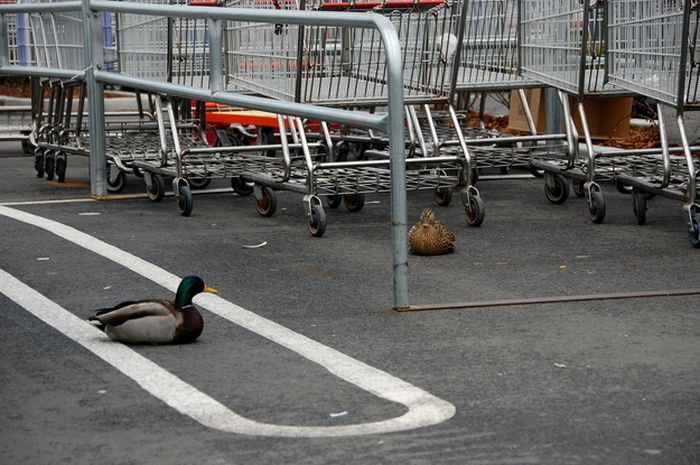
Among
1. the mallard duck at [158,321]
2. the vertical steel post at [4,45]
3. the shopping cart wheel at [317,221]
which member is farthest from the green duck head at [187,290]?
the vertical steel post at [4,45]

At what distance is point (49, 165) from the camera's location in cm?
1130

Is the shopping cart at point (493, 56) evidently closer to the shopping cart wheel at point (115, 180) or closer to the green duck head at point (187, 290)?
the shopping cart wheel at point (115, 180)

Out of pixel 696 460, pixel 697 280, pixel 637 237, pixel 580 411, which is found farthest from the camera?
pixel 637 237

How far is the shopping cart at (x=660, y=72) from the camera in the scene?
7531 mm

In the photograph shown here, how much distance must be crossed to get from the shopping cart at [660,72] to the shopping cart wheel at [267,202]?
2187 mm

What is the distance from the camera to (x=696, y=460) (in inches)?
142

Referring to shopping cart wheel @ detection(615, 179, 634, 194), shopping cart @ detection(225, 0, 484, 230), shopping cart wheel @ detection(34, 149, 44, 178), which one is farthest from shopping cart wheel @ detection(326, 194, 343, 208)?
shopping cart wheel @ detection(34, 149, 44, 178)

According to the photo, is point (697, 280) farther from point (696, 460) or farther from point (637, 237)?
point (696, 460)

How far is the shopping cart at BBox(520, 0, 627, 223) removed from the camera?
27.6 ft

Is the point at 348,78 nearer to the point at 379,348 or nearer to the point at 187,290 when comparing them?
the point at 187,290

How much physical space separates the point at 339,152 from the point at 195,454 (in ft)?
26.7

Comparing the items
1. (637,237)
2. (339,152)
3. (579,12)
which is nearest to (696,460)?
(637,237)

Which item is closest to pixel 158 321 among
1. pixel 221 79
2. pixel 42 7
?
pixel 221 79

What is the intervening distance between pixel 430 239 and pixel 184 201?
7.37 ft
